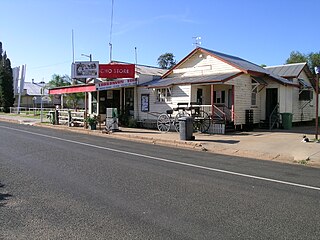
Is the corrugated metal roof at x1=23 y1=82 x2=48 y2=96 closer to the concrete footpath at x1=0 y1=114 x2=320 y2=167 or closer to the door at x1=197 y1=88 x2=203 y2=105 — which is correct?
the door at x1=197 y1=88 x2=203 y2=105

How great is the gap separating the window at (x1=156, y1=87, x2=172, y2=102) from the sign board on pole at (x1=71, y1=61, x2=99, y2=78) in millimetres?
5423

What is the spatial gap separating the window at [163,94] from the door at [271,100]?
270 inches

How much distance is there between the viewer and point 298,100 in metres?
25.6

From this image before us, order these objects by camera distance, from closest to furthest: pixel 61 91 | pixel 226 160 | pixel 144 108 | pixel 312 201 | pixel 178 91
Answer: pixel 312 201
pixel 226 160
pixel 178 91
pixel 144 108
pixel 61 91

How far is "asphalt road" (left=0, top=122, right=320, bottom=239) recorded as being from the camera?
457 cm

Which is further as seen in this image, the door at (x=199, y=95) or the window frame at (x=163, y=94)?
the window frame at (x=163, y=94)

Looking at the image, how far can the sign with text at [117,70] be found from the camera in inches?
965

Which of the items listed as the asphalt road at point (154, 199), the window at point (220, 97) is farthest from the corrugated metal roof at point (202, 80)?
the asphalt road at point (154, 199)

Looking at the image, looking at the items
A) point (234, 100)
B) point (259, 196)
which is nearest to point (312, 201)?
point (259, 196)

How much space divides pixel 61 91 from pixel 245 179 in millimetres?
23227

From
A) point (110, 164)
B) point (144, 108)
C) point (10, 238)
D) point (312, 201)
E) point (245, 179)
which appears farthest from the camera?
point (144, 108)

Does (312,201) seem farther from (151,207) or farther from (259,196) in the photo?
(151,207)

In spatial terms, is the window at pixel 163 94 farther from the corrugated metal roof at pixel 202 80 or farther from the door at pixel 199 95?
the door at pixel 199 95

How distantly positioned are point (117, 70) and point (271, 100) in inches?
444
